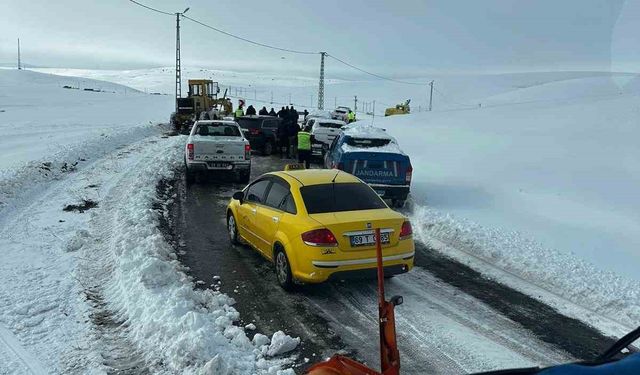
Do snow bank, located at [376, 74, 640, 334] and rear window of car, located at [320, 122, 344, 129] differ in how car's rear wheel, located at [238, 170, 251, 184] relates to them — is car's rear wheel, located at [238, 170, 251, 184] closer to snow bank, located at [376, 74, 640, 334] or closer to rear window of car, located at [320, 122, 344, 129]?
snow bank, located at [376, 74, 640, 334]

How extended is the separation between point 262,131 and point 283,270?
1588 centimetres

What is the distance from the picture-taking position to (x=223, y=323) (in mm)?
5898

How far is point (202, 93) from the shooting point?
35.2 metres

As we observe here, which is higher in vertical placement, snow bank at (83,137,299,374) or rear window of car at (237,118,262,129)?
rear window of car at (237,118,262,129)

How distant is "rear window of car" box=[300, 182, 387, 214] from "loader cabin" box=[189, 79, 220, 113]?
27703mm

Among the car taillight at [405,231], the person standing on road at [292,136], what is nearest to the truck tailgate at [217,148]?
the person standing on road at [292,136]

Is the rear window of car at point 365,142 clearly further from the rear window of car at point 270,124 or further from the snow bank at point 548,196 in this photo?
the rear window of car at point 270,124

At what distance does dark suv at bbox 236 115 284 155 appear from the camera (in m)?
22.5

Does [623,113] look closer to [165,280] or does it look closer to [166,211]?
[166,211]

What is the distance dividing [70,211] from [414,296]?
7.44 meters

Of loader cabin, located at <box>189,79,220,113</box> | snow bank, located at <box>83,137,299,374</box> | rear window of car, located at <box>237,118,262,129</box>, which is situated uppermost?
loader cabin, located at <box>189,79,220,113</box>

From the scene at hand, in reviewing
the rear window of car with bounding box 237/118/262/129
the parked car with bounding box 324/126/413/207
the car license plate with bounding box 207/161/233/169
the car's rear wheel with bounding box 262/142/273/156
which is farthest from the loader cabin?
the parked car with bounding box 324/126/413/207

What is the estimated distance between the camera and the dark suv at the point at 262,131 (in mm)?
22469

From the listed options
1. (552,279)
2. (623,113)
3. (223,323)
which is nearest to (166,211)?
(223,323)
